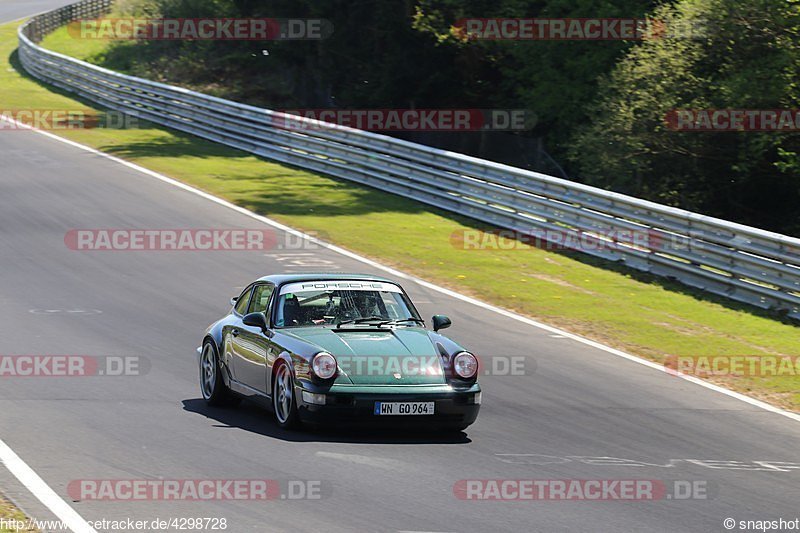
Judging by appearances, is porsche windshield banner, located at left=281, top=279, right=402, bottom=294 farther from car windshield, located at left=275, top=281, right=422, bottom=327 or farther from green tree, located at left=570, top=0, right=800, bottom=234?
green tree, located at left=570, top=0, right=800, bottom=234

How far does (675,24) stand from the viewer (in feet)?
86.1

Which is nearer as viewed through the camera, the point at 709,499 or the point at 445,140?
the point at 709,499

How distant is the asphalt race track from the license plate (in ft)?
0.93

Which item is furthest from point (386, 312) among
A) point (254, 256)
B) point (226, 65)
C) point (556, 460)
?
point (226, 65)

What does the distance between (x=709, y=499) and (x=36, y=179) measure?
19757 millimetres

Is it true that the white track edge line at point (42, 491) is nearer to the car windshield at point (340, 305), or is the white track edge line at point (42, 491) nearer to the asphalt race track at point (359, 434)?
the asphalt race track at point (359, 434)

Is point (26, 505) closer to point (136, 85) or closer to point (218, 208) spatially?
point (218, 208)
